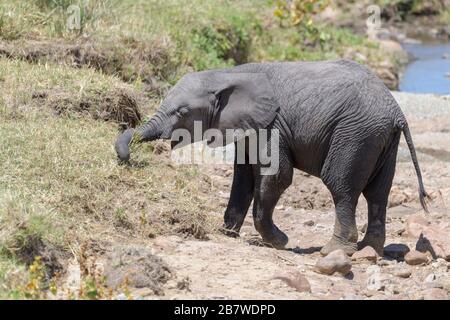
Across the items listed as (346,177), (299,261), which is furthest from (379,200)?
→ (299,261)

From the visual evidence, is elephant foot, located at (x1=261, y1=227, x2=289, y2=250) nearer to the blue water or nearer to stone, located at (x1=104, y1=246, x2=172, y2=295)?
stone, located at (x1=104, y1=246, x2=172, y2=295)

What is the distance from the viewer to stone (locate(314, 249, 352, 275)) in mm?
7371

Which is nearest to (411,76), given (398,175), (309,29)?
(309,29)

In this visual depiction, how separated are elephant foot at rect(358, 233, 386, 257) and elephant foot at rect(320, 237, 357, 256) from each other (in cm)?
18

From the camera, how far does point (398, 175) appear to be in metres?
11.5

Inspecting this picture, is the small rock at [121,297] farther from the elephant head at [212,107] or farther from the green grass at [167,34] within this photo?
the green grass at [167,34]

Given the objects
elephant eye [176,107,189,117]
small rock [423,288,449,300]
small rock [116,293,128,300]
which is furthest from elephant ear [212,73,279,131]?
small rock [116,293,128,300]

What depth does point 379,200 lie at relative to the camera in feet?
27.4

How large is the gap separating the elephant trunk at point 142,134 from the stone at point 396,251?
2.12 m

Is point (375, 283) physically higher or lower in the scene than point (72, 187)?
lower

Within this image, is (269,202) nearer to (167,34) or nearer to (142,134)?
(142,134)

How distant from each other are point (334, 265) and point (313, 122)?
1.27 m

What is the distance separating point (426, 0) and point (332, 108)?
748 inches

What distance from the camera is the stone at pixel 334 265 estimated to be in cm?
737
